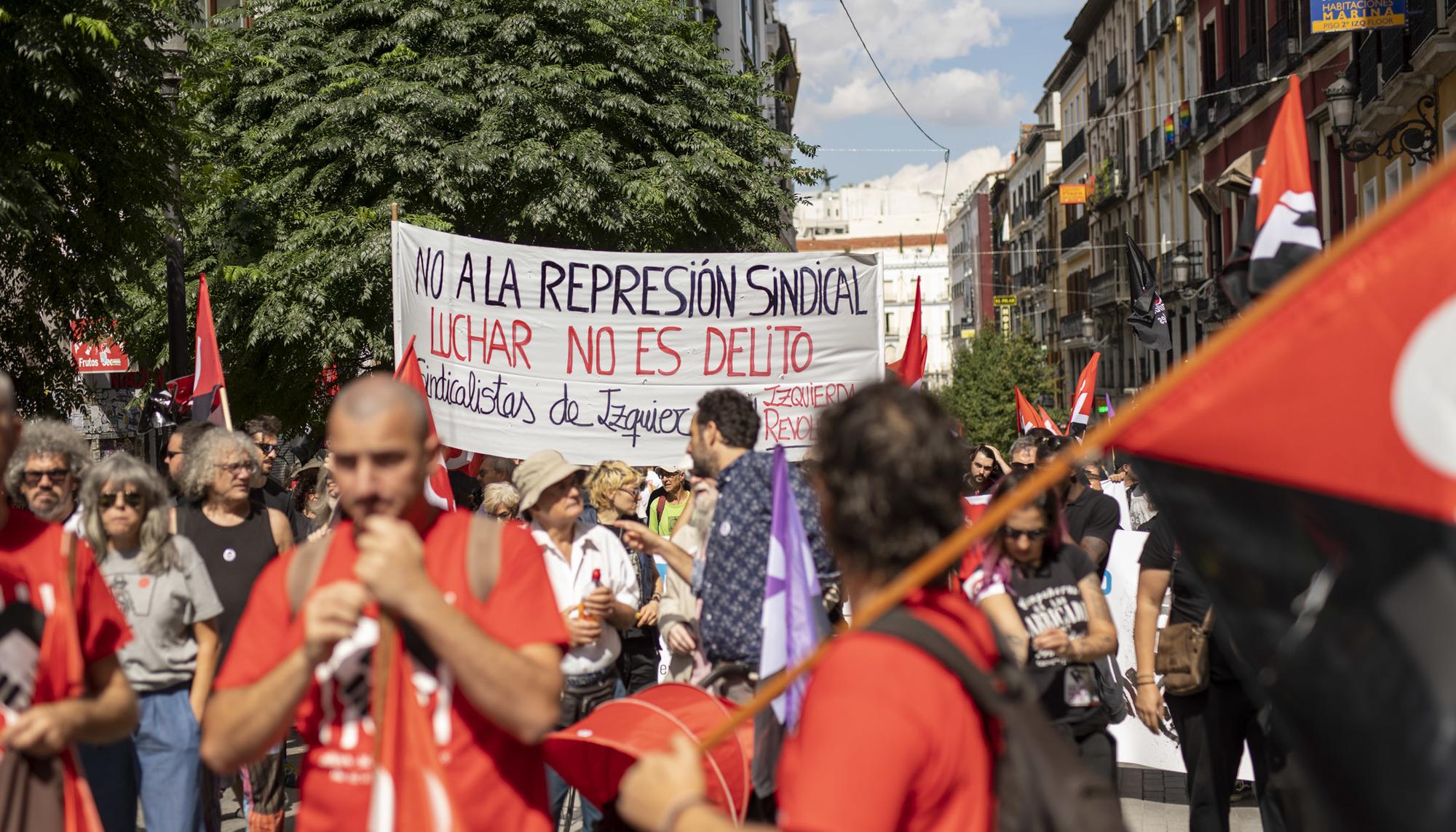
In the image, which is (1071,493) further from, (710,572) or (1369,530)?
(1369,530)

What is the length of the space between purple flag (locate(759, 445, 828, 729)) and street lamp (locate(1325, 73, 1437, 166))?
11.2 meters

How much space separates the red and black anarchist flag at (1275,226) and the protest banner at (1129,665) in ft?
12.5

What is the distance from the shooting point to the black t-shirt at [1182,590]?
567cm

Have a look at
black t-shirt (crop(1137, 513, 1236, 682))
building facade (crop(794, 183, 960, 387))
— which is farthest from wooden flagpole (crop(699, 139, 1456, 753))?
building facade (crop(794, 183, 960, 387))

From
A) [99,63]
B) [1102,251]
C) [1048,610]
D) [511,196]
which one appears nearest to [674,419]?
[1048,610]

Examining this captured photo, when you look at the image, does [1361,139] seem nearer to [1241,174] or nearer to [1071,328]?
[1241,174]

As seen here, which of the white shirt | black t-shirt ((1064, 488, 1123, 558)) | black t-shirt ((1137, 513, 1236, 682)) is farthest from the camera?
black t-shirt ((1064, 488, 1123, 558))

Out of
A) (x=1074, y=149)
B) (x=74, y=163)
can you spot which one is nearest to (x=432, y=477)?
(x=74, y=163)

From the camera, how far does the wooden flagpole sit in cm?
218

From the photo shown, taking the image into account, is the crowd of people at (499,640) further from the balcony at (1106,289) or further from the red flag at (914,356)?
the balcony at (1106,289)

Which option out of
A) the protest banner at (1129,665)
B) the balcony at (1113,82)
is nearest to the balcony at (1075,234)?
the balcony at (1113,82)

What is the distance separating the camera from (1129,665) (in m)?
8.92

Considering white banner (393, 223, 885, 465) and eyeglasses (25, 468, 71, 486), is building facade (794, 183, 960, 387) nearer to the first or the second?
white banner (393, 223, 885, 465)

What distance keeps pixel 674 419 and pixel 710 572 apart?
3.50 metres
